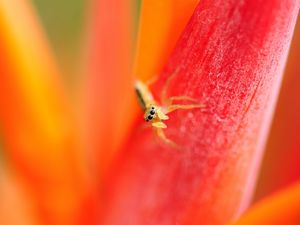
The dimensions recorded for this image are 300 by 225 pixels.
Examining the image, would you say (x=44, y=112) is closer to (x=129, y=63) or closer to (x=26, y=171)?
(x=26, y=171)

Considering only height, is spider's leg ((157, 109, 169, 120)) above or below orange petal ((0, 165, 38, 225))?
below

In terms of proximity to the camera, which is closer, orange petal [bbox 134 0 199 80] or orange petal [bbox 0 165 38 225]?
orange petal [bbox 134 0 199 80]

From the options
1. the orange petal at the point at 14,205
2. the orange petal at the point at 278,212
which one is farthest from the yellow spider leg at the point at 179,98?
the orange petal at the point at 14,205

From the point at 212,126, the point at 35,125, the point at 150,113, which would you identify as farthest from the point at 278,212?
the point at 35,125

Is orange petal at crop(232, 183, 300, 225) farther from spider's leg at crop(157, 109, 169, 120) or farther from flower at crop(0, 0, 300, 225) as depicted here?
spider's leg at crop(157, 109, 169, 120)

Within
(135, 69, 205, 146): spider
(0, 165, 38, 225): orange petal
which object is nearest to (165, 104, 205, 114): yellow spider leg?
(135, 69, 205, 146): spider

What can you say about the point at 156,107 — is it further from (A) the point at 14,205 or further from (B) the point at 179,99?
(A) the point at 14,205

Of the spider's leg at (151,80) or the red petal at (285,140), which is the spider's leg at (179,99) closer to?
the spider's leg at (151,80)
